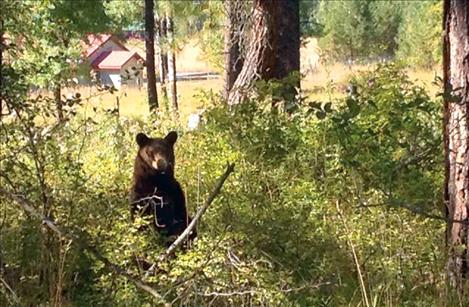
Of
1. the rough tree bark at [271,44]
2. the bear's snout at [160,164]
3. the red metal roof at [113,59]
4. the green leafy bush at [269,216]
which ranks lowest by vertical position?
the red metal roof at [113,59]

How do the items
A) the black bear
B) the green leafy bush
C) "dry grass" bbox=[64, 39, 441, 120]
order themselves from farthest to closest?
"dry grass" bbox=[64, 39, 441, 120]
the black bear
the green leafy bush

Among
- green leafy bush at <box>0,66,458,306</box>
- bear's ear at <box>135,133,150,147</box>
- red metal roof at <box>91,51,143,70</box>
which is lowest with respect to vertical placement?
red metal roof at <box>91,51,143,70</box>

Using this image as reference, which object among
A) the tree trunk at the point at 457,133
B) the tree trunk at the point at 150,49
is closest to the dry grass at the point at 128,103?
the tree trunk at the point at 150,49

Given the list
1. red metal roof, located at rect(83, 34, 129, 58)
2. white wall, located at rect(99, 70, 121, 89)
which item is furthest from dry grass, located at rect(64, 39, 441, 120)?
red metal roof, located at rect(83, 34, 129, 58)

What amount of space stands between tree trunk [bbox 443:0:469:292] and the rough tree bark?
16.3 ft

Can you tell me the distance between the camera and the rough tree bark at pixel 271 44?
956 cm

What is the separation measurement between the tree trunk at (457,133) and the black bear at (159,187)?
183cm

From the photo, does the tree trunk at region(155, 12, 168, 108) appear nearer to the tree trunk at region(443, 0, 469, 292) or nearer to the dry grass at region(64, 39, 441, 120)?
Answer: the dry grass at region(64, 39, 441, 120)

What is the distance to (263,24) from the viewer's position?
9578 millimetres

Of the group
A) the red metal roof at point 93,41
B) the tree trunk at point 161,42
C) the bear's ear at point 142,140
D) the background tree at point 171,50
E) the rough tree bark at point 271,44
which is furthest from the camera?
the tree trunk at point 161,42

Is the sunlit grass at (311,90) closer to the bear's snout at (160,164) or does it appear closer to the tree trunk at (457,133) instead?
the bear's snout at (160,164)

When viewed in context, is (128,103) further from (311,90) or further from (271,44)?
(271,44)

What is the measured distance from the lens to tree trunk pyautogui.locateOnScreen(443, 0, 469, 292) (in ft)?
14.7

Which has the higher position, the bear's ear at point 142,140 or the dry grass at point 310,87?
the bear's ear at point 142,140
